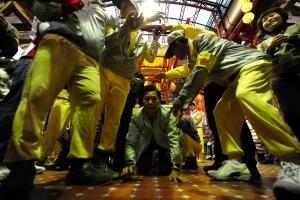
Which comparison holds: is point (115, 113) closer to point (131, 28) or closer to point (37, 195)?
point (131, 28)

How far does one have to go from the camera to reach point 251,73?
2201 millimetres

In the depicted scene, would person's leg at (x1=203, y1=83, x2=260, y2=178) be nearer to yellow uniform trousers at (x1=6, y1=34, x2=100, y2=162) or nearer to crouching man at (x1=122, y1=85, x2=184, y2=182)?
crouching man at (x1=122, y1=85, x2=184, y2=182)

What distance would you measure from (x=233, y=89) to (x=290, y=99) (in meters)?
0.86

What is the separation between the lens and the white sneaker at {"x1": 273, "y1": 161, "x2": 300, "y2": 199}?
1.34m

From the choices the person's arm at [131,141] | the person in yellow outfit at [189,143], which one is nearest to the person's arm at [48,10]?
the person's arm at [131,141]

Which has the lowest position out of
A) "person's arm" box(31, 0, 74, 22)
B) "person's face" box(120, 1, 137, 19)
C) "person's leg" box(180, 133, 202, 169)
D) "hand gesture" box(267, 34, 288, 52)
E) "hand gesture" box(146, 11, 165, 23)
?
"person's leg" box(180, 133, 202, 169)

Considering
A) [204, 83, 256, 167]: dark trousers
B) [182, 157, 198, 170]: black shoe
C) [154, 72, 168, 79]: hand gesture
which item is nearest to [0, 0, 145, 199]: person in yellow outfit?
[154, 72, 168, 79]: hand gesture

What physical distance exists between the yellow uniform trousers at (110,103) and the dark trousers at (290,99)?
1422 millimetres

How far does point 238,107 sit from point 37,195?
6.56ft

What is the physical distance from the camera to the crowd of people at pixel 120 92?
5.05ft

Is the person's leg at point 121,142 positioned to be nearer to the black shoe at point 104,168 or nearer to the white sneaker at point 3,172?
the black shoe at point 104,168

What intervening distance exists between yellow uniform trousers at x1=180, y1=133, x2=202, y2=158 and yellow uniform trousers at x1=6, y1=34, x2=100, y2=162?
2.60 m

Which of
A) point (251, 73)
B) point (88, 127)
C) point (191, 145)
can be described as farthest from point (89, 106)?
point (191, 145)

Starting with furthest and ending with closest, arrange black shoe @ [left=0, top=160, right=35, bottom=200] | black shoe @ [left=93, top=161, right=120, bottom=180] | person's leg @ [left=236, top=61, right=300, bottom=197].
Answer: black shoe @ [left=93, top=161, right=120, bottom=180], person's leg @ [left=236, top=61, right=300, bottom=197], black shoe @ [left=0, top=160, right=35, bottom=200]
